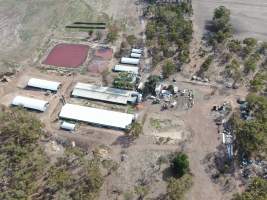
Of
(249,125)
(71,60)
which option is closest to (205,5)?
(71,60)

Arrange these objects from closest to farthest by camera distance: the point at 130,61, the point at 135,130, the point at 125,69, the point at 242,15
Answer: the point at 135,130, the point at 125,69, the point at 130,61, the point at 242,15

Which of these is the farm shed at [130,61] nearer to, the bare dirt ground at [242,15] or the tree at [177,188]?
the bare dirt ground at [242,15]

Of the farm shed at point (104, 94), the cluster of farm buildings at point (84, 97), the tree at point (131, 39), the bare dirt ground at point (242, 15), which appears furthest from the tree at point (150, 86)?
the bare dirt ground at point (242, 15)

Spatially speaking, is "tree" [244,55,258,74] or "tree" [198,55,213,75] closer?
"tree" [244,55,258,74]

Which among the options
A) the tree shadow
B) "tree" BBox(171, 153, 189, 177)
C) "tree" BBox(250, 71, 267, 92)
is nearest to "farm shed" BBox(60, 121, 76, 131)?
the tree shadow

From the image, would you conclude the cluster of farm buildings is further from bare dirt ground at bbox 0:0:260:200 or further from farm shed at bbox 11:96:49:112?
bare dirt ground at bbox 0:0:260:200

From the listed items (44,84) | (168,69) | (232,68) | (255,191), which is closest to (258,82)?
(232,68)

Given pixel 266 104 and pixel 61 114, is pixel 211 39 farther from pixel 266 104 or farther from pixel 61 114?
pixel 61 114

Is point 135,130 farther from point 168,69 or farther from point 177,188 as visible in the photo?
point 168,69
